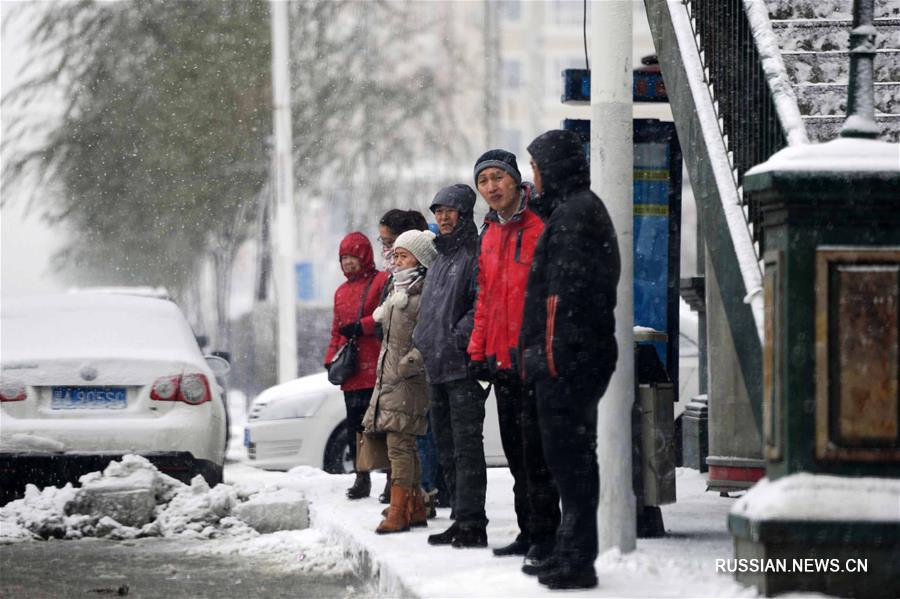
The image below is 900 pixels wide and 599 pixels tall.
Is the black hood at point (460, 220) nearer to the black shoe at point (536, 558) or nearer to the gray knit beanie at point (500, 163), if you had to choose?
the gray knit beanie at point (500, 163)

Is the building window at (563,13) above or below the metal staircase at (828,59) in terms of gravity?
above

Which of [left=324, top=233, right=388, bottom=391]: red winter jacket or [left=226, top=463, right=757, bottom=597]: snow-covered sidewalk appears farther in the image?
[left=324, top=233, right=388, bottom=391]: red winter jacket

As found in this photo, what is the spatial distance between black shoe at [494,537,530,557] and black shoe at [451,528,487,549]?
16.8 inches

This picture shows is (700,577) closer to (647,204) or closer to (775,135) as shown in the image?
(775,135)

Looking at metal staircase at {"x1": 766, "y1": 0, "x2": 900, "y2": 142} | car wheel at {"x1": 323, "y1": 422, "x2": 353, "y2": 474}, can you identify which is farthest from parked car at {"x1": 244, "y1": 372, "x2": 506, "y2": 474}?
metal staircase at {"x1": 766, "y1": 0, "x2": 900, "y2": 142}

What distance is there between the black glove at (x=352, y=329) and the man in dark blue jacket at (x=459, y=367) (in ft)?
7.10

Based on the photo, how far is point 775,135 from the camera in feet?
26.3

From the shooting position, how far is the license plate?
36.2ft

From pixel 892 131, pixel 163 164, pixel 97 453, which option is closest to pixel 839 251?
pixel 892 131

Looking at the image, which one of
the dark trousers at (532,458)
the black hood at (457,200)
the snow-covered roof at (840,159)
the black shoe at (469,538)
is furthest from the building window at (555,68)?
the snow-covered roof at (840,159)

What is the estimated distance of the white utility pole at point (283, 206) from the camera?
1035 inches

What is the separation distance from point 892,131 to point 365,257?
11.5 ft

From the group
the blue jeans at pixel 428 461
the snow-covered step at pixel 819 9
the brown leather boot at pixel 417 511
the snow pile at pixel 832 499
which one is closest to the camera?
the snow pile at pixel 832 499

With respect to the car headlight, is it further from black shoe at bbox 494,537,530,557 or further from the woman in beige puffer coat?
black shoe at bbox 494,537,530,557
